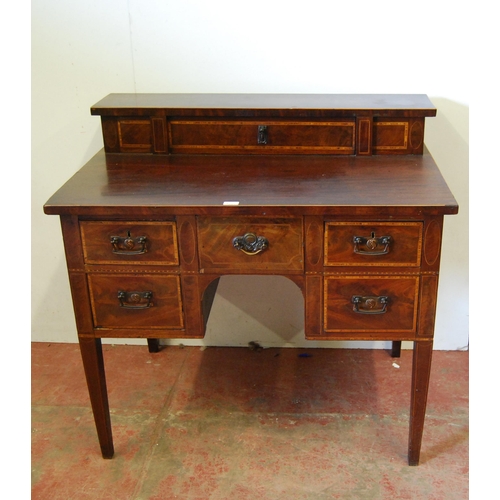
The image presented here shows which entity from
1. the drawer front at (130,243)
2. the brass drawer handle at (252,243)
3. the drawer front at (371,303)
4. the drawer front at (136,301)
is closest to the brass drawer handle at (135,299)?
the drawer front at (136,301)

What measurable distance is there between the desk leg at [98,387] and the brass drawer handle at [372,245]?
3.07 feet

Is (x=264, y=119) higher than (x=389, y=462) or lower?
higher

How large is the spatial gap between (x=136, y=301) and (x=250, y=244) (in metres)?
0.43

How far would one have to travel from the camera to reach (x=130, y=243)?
7.45ft

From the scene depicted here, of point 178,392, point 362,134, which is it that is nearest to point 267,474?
point 178,392

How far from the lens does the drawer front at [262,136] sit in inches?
102

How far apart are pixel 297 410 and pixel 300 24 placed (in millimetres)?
1476

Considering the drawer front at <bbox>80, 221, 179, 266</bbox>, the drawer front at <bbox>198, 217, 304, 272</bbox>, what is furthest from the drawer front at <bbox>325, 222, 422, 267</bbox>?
the drawer front at <bbox>80, 221, 179, 266</bbox>

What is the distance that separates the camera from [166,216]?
Answer: 7.33 feet

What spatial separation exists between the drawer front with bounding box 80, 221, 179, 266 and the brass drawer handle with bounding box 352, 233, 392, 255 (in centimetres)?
56

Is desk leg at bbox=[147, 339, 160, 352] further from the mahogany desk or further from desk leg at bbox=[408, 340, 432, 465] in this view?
desk leg at bbox=[408, 340, 432, 465]

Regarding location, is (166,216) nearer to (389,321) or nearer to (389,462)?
(389,321)

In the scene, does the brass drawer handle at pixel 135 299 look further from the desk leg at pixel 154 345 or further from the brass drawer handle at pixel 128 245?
the desk leg at pixel 154 345

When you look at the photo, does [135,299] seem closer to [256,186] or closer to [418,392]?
[256,186]
